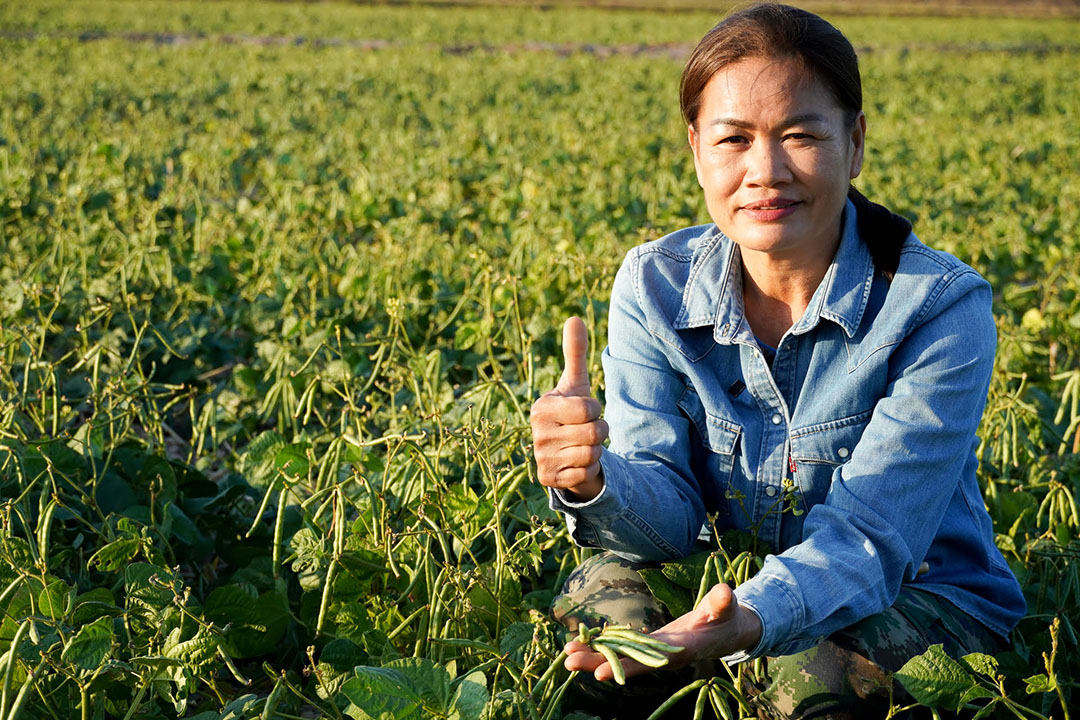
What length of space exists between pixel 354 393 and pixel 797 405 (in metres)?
1.31

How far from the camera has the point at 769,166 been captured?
1.45 metres

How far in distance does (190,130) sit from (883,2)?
3603cm

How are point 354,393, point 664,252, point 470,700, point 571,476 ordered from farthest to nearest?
1. point 354,393
2. point 664,252
3. point 571,476
4. point 470,700

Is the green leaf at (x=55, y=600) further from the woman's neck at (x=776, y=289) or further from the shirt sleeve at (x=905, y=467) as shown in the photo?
the woman's neck at (x=776, y=289)

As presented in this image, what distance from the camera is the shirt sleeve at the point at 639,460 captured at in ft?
4.72

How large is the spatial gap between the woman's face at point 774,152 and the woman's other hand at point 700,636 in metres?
0.58

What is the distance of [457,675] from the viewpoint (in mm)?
1574

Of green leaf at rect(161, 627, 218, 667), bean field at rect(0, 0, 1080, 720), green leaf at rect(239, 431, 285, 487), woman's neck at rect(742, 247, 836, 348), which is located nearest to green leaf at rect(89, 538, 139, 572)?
bean field at rect(0, 0, 1080, 720)

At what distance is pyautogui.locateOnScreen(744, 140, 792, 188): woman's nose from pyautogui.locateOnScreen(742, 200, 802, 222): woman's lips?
0.03 meters

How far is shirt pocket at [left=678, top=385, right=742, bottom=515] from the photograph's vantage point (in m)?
1.61

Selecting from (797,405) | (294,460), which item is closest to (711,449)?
(797,405)

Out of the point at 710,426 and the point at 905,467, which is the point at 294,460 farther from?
the point at 905,467

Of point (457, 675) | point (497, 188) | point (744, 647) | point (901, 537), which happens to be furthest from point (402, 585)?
point (497, 188)

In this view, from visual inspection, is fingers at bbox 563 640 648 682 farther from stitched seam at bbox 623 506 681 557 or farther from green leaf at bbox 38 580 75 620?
green leaf at bbox 38 580 75 620
